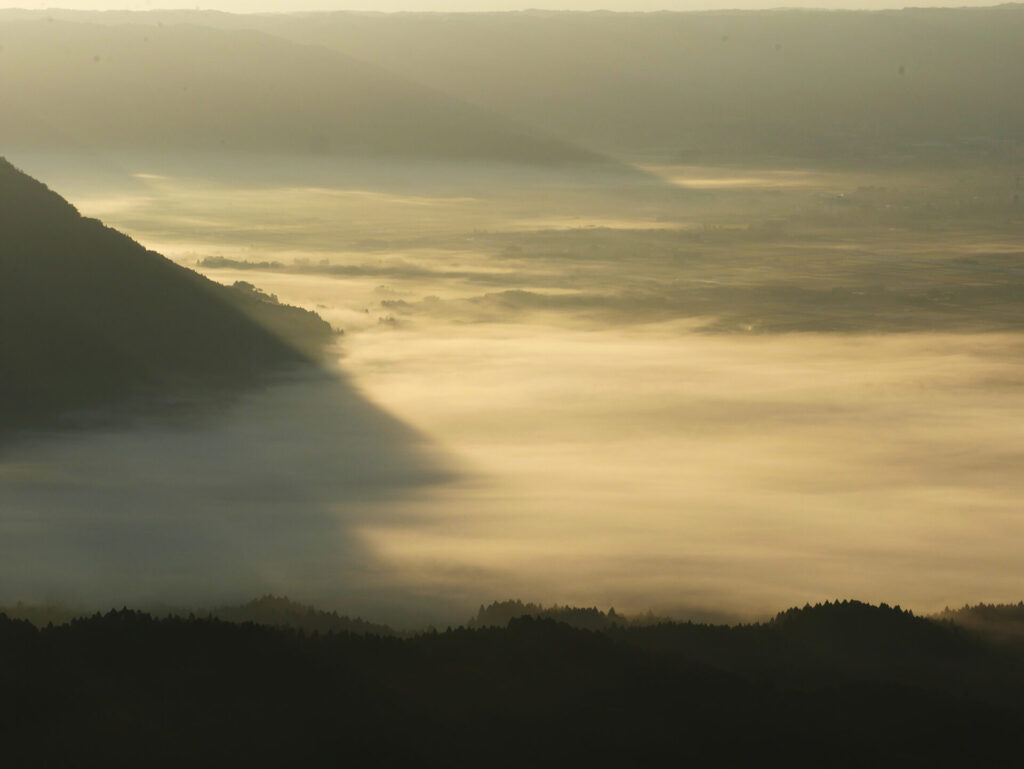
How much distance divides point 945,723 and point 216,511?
263ft

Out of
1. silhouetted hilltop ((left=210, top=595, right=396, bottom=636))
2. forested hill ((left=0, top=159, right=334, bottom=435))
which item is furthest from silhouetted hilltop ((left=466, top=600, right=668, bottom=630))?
forested hill ((left=0, top=159, right=334, bottom=435))

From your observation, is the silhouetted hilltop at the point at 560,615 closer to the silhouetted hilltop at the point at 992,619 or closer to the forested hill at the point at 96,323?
the silhouetted hilltop at the point at 992,619

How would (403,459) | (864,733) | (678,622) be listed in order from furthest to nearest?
(403,459) < (678,622) < (864,733)

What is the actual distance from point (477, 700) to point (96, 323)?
357 feet

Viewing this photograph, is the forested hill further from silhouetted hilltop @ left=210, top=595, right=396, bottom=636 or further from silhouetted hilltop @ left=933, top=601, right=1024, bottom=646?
silhouetted hilltop @ left=933, top=601, right=1024, bottom=646

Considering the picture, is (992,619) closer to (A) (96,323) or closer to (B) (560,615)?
(B) (560,615)

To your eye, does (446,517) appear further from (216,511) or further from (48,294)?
(48,294)

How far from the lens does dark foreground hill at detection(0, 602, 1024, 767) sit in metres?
44.2

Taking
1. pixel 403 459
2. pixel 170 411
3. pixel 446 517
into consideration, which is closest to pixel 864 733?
pixel 446 517

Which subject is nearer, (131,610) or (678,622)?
(131,610)

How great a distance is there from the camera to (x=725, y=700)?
5022 centimetres

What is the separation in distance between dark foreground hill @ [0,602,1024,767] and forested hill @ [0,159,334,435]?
86126 millimetres

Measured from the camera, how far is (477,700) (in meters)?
49.2

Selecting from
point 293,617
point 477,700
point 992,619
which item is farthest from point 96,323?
point 477,700
